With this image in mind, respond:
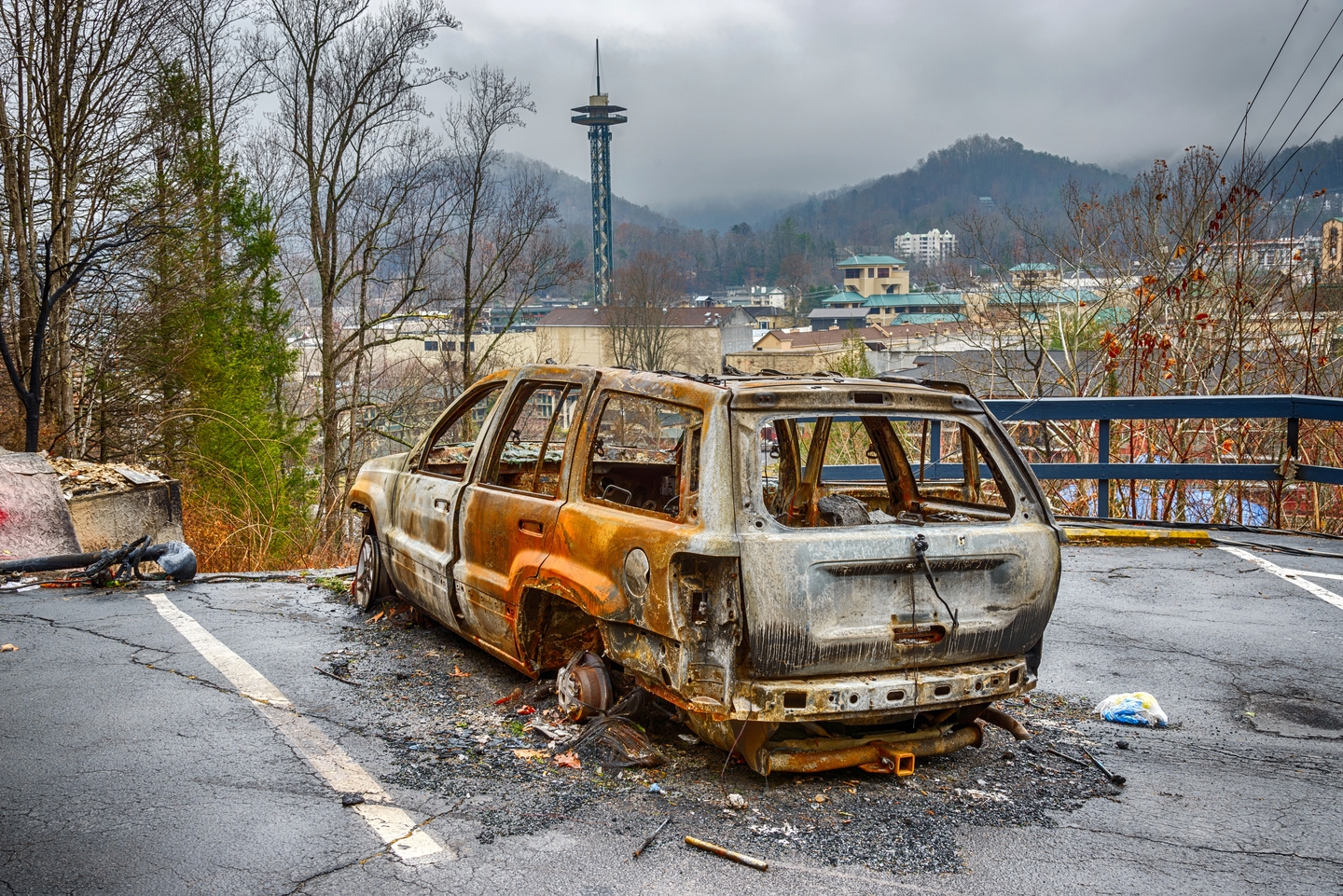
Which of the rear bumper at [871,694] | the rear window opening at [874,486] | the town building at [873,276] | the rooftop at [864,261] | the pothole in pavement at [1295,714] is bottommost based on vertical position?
the pothole in pavement at [1295,714]

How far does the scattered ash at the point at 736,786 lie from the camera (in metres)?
4.02

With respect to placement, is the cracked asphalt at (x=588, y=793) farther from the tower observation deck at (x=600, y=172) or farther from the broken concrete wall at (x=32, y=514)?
the tower observation deck at (x=600, y=172)

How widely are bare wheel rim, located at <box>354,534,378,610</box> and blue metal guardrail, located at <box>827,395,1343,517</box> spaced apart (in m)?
5.25

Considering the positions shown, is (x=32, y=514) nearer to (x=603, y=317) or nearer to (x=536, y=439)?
(x=536, y=439)

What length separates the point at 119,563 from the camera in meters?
9.08

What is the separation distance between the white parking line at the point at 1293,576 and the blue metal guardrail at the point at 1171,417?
93 centimetres

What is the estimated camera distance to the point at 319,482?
29.6 m

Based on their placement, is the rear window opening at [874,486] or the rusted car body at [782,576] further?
the rear window opening at [874,486]

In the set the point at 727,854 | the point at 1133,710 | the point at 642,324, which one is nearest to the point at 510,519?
the point at 727,854

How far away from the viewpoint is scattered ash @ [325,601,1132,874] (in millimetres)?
4023

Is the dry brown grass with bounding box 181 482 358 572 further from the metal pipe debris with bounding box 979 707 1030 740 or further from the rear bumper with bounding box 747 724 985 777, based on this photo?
the metal pipe debris with bounding box 979 707 1030 740

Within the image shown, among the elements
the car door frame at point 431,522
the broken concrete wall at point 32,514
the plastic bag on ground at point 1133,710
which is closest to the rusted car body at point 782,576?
the car door frame at point 431,522

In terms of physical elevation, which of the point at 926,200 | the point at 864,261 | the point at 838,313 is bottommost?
the point at 838,313

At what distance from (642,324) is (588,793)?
5800 cm
